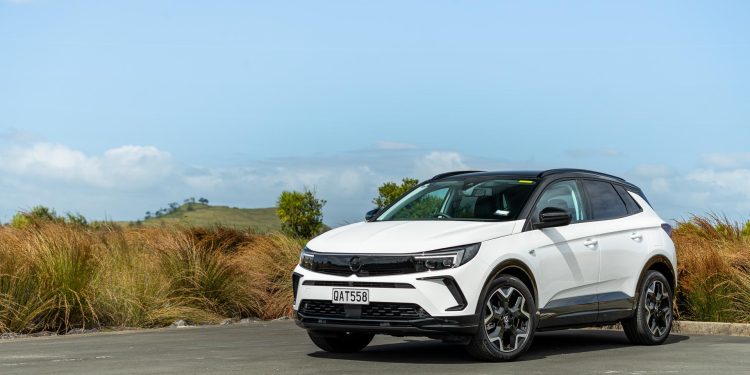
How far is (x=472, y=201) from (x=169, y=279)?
21.4 ft

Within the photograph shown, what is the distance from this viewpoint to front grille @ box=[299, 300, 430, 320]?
10.3 m

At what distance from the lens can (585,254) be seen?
1188 cm

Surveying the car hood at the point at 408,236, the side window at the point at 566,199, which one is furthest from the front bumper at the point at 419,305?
the side window at the point at 566,199

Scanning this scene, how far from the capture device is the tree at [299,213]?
117ft

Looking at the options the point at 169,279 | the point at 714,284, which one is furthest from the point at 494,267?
the point at 169,279

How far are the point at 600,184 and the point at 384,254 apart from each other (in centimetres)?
356

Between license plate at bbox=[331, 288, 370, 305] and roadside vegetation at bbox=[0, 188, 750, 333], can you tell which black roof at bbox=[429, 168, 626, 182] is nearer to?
license plate at bbox=[331, 288, 370, 305]

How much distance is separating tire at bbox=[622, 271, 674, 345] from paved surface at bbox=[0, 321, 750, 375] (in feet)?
0.53

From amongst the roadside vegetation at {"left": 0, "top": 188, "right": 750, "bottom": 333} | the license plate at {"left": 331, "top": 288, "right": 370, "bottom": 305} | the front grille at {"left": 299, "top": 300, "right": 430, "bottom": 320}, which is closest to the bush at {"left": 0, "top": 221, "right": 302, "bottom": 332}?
the roadside vegetation at {"left": 0, "top": 188, "right": 750, "bottom": 333}

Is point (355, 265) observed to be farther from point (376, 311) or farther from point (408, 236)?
point (408, 236)

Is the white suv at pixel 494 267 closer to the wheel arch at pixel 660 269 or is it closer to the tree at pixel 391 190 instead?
the wheel arch at pixel 660 269

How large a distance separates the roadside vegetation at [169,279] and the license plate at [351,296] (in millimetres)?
5761

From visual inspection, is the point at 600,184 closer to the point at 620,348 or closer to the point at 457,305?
the point at 620,348

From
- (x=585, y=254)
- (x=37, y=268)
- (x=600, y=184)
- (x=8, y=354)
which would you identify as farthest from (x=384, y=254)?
(x=37, y=268)
